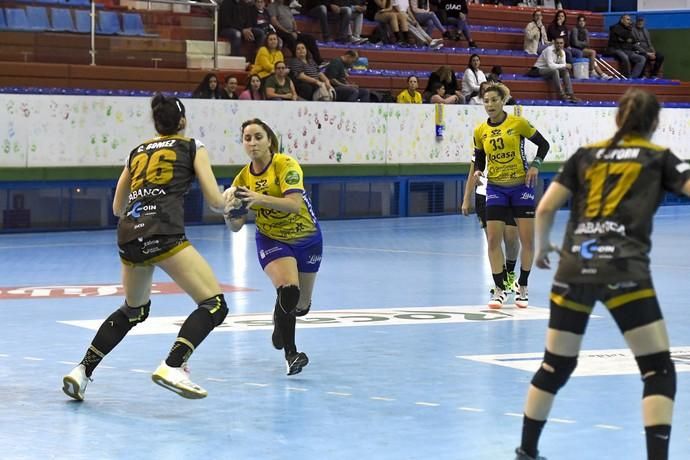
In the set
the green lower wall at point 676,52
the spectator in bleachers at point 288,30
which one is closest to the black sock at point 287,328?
the spectator in bleachers at point 288,30

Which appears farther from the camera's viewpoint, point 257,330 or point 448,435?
point 257,330

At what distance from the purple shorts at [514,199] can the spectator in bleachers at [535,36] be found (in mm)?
19118

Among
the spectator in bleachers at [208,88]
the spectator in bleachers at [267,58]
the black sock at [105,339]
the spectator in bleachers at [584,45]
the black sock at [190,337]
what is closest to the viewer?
the black sock at [190,337]

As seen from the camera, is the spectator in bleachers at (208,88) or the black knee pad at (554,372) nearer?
the black knee pad at (554,372)

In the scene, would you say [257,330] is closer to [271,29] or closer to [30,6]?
[30,6]

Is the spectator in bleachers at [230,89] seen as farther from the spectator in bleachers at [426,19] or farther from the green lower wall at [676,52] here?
the green lower wall at [676,52]

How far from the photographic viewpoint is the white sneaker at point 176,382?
754cm

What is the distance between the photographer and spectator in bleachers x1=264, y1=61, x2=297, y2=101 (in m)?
23.2

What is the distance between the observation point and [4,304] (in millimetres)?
12828

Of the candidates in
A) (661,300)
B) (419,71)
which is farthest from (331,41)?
(661,300)

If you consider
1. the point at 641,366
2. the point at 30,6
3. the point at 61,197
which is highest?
the point at 30,6

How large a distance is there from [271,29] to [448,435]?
716 inches

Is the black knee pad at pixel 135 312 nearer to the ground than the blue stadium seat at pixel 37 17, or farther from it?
nearer to the ground

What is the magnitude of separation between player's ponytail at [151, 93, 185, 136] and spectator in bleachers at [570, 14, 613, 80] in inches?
1001
